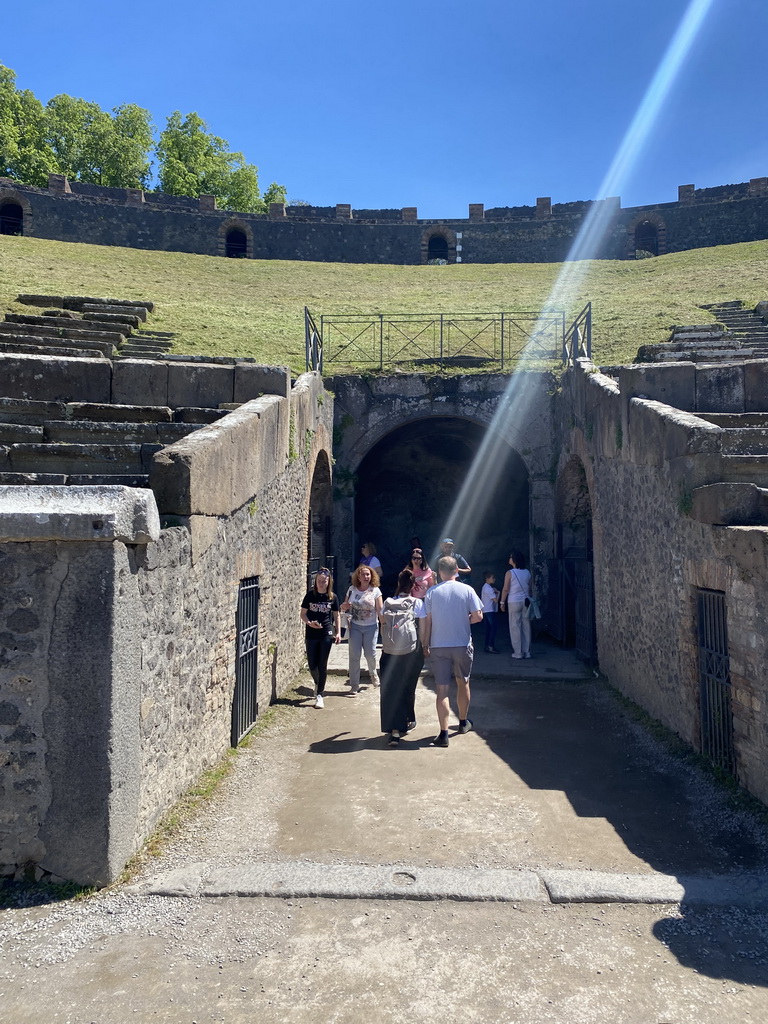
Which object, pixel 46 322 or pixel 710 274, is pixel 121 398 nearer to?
pixel 46 322

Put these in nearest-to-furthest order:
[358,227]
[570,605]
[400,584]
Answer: [400,584]
[570,605]
[358,227]

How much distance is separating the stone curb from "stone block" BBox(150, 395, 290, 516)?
80.2 inches

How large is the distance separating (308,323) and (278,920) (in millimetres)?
9890

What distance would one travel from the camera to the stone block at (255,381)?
7.83 m

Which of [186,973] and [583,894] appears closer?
[186,973]

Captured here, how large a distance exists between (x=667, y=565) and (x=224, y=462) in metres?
3.61

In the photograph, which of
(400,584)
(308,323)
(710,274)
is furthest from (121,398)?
(710,274)

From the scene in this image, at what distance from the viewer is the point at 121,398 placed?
7797 millimetres

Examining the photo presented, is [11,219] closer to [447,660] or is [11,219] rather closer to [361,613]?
[361,613]

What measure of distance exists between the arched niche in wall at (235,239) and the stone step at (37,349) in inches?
773

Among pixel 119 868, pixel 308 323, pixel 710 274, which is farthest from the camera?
pixel 710 274

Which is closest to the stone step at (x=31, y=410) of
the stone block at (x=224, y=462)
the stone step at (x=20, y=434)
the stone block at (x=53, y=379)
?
the stone step at (x=20, y=434)

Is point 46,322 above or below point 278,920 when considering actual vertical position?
above

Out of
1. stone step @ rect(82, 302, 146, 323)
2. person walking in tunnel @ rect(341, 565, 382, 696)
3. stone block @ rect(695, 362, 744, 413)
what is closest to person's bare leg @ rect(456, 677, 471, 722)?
person walking in tunnel @ rect(341, 565, 382, 696)
